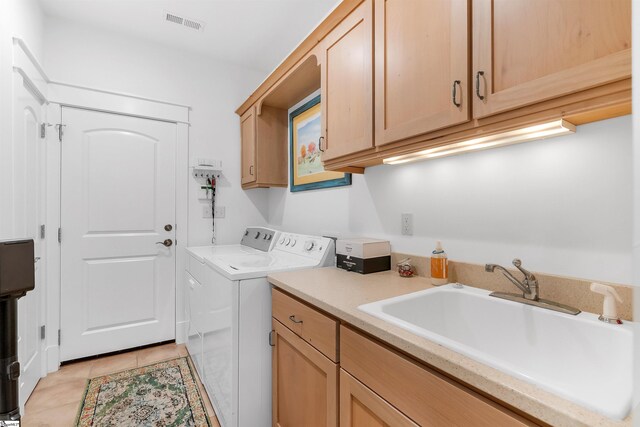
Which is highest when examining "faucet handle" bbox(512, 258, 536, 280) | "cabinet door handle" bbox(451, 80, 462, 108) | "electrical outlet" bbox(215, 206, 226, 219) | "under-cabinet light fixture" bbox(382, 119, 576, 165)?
"cabinet door handle" bbox(451, 80, 462, 108)

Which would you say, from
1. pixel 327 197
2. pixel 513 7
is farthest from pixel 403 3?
pixel 327 197

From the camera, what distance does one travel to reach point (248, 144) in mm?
2816

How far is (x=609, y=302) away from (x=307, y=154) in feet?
6.44

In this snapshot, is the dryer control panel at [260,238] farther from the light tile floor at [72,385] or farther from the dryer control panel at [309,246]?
the light tile floor at [72,385]

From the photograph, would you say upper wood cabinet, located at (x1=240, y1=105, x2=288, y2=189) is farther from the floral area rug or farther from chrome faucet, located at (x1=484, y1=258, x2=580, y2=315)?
chrome faucet, located at (x1=484, y1=258, x2=580, y2=315)

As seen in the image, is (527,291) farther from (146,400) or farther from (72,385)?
(72,385)

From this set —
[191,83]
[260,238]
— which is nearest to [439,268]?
[260,238]

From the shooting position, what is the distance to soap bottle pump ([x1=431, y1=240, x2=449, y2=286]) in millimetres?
1301

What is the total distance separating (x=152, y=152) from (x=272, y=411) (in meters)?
2.30

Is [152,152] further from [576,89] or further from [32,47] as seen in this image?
[576,89]

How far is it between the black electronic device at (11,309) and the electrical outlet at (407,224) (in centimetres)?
141

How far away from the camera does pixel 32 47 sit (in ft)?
6.52

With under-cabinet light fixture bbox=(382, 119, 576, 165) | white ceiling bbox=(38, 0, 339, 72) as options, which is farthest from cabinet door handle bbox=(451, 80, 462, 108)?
white ceiling bbox=(38, 0, 339, 72)

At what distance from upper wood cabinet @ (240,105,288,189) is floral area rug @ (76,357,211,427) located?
1630 millimetres
